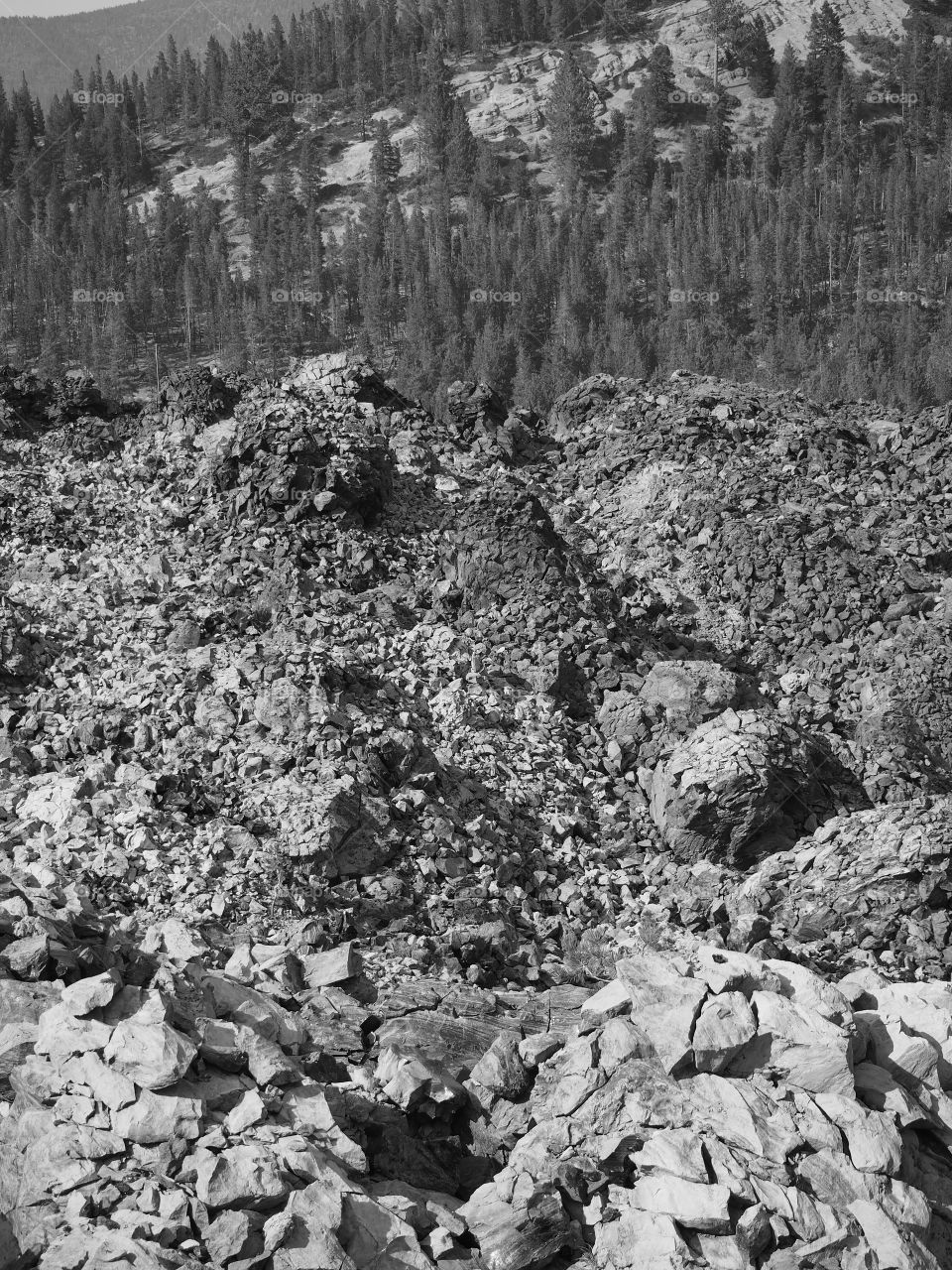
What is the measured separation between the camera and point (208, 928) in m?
15.7

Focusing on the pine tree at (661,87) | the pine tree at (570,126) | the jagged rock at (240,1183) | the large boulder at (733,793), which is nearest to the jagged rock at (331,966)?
the jagged rock at (240,1183)

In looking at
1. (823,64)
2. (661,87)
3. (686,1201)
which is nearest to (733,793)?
(686,1201)

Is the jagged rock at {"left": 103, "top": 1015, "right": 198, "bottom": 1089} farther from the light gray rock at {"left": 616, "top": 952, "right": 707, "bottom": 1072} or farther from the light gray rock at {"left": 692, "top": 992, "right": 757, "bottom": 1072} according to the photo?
the light gray rock at {"left": 692, "top": 992, "right": 757, "bottom": 1072}

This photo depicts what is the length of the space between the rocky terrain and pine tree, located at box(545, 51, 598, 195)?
10061 cm

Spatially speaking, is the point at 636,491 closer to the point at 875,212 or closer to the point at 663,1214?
the point at 663,1214

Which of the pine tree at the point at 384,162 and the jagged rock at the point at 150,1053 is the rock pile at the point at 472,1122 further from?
the pine tree at the point at 384,162

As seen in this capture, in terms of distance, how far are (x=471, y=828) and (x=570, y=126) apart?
129439 mm

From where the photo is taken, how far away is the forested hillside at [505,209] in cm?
8912

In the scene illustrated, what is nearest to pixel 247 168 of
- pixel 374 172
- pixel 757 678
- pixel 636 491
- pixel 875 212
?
pixel 374 172

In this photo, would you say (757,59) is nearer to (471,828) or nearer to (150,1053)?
(471,828)

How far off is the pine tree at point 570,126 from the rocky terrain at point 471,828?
330ft

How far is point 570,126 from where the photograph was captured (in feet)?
428

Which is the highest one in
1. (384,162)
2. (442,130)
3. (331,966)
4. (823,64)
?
(823,64)

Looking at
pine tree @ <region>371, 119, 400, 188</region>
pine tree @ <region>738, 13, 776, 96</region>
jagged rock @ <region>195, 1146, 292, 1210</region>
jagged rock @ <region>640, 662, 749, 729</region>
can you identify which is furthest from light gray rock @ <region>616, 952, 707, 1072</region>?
pine tree @ <region>738, 13, 776, 96</region>
